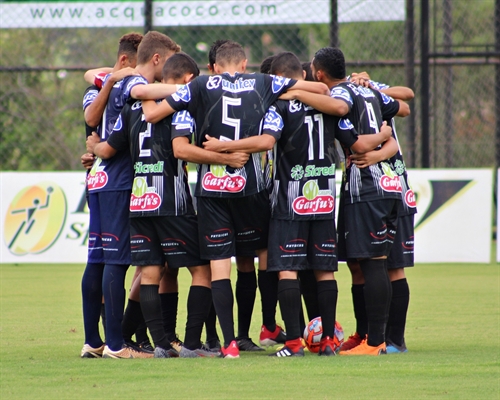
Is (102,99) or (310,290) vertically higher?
(102,99)

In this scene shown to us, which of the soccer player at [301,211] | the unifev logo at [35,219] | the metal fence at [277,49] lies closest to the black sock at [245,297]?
the soccer player at [301,211]

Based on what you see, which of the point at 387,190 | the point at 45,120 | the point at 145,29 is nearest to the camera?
the point at 387,190

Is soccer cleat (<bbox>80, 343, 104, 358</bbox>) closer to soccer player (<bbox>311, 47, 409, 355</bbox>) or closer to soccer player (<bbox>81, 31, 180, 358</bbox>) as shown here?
soccer player (<bbox>81, 31, 180, 358</bbox>)

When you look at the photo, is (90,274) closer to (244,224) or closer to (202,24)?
(244,224)

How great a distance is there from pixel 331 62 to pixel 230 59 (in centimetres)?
71

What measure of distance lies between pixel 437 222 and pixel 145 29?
509 centimetres

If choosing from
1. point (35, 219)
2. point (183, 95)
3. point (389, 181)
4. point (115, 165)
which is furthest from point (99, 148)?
point (35, 219)

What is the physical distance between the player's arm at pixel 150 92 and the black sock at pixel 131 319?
4.67 feet

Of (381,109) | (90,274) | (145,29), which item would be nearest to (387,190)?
(381,109)

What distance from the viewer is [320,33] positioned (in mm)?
19828

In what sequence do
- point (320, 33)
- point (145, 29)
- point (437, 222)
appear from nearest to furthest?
1. point (437, 222)
2. point (145, 29)
3. point (320, 33)

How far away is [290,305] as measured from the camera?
5.68m

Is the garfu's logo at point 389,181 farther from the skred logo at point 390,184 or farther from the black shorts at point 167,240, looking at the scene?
the black shorts at point 167,240

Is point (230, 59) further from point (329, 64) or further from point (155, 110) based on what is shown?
point (329, 64)
